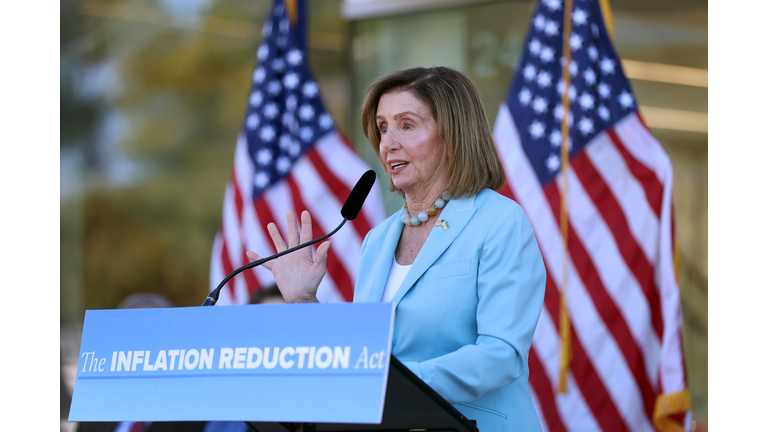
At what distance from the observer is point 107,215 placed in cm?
561

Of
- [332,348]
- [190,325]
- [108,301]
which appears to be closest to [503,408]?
[332,348]

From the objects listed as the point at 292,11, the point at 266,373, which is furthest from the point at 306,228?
the point at 292,11

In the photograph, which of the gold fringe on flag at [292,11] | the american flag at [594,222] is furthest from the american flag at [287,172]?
the american flag at [594,222]

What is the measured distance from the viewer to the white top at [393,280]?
1.87 m

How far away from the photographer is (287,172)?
442cm

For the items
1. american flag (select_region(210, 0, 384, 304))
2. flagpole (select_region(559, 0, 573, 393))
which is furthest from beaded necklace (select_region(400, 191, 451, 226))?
american flag (select_region(210, 0, 384, 304))

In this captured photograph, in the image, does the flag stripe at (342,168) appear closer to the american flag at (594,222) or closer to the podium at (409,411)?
the american flag at (594,222)

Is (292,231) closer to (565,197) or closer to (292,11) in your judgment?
(565,197)

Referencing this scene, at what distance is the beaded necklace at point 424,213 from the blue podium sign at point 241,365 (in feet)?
2.18

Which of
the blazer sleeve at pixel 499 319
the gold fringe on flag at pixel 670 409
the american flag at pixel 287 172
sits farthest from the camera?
the american flag at pixel 287 172

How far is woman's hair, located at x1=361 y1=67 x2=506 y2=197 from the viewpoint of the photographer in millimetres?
1869

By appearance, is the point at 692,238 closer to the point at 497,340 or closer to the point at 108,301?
the point at 497,340

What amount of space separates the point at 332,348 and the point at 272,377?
0.13m

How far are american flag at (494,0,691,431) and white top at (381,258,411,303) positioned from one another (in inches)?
77.9
